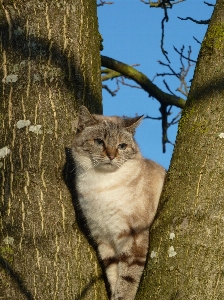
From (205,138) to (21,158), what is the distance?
1.48 meters

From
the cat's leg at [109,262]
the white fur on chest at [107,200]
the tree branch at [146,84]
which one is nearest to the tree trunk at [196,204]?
the white fur on chest at [107,200]

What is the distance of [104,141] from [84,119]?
1.34ft

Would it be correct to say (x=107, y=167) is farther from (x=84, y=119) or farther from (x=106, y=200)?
(x=84, y=119)

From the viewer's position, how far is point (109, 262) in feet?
13.9

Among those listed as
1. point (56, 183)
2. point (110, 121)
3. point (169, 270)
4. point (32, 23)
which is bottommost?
point (169, 270)

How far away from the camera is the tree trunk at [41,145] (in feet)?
11.8

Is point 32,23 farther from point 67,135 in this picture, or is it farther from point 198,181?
point 198,181

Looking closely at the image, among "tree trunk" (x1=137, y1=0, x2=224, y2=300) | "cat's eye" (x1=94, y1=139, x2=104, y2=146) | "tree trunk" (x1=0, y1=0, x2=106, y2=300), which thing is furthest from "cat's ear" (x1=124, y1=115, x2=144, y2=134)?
"tree trunk" (x1=137, y1=0, x2=224, y2=300)

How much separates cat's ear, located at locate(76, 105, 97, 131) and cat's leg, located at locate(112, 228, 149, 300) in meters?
1.05

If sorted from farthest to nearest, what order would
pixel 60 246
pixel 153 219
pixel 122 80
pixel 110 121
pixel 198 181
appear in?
1. pixel 122 80
2. pixel 110 121
3. pixel 153 219
4. pixel 60 246
5. pixel 198 181

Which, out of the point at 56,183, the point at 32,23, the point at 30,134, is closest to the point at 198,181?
the point at 56,183

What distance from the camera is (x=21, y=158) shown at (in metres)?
3.79

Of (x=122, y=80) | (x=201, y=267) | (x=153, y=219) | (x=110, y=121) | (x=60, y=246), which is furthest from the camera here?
(x=122, y=80)

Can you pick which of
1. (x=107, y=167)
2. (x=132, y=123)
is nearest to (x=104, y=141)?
(x=107, y=167)
